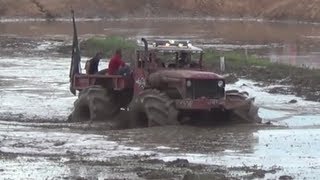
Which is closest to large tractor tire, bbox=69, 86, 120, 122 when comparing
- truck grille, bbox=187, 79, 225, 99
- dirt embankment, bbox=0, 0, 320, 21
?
truck grille, bbox=187, 79, 225, 99

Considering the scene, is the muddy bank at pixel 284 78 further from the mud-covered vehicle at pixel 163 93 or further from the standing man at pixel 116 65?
the standing man at pixel 116 65

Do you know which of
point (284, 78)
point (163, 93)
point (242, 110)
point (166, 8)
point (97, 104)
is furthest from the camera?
point (166, 8)

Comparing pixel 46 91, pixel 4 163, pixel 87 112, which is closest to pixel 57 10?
pixel 46 91

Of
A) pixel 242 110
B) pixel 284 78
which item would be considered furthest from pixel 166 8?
pixel 242 110

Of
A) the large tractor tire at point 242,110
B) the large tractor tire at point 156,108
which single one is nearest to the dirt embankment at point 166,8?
the large tractor tire at point 242,110

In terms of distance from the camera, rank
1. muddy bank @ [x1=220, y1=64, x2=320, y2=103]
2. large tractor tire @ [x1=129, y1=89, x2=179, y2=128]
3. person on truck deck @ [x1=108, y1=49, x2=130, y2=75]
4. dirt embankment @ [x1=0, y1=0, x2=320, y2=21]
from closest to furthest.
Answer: large tractor tire @ [x1=129, y1=89, x2=179, y2=128] → person on truck deck @ [x1=108, y1=49, x2=130, y2=75] → muddy bank @ [x1=220, y1=64, x2=320, y2=103] → dirt embankment @ [x1=0, y1=0, x2=320, y2=21]

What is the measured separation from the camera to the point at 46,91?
3038cm

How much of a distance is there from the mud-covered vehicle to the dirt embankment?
7861 cm

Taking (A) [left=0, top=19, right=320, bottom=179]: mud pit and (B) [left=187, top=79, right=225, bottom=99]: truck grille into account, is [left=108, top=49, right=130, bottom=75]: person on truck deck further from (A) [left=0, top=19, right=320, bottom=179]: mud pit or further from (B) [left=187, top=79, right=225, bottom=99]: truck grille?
(B) [left=187, top=79, right=225, bottom=99]: truck grille

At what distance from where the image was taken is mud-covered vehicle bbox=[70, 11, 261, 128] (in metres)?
20.0

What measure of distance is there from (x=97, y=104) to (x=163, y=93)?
2.81 metres

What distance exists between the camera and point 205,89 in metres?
20.1

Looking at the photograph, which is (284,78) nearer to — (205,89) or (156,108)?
(205,89)

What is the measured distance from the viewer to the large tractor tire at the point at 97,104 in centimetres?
2253
